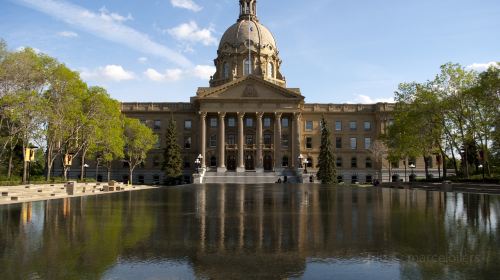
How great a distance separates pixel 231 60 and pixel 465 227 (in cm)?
8787

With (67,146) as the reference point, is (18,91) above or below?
above

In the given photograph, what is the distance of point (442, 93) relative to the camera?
51688 mm

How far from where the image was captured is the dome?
9806 centimetres

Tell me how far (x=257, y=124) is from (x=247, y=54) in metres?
21.3

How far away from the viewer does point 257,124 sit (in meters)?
82.3

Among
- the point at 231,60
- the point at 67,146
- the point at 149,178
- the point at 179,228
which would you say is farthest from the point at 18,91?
the point at 231,60

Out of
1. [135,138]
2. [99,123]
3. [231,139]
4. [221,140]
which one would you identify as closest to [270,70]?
[231,139]

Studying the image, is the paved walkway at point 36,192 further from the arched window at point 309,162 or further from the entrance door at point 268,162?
the arched window at point 309,162

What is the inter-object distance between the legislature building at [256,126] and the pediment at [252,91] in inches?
7.3

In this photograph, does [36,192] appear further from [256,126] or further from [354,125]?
[354,125]

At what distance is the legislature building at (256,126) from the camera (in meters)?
81.3

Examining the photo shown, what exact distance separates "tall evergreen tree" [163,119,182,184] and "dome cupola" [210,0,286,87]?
20100mm

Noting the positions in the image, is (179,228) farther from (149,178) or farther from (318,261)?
(149,178)

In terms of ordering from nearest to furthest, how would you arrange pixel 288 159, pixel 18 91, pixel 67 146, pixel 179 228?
pixel 179 228 < pixel 18 91 < pixel 67 146 < pixel 288 159
